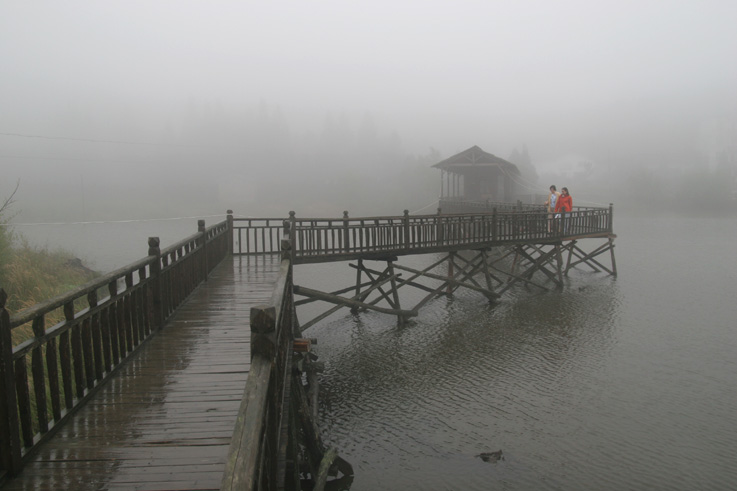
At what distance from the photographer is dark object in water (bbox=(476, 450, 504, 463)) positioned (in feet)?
25.8

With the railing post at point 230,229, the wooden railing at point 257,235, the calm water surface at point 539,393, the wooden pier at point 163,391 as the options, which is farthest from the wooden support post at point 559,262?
the wooden pier at point 163,391

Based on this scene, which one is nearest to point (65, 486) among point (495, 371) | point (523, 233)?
point (495, 371)

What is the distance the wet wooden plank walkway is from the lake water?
314 cm

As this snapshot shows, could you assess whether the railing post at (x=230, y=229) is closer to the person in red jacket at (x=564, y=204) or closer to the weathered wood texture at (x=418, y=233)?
the weathered wood texture at (x=418, y=233)

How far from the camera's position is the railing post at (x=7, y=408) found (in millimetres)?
3438

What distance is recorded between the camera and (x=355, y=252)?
14859 mm

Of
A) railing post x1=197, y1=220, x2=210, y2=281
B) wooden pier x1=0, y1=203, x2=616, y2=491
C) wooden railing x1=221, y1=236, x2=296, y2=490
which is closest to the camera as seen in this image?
wooden railing x1=221, y1=236, x2=296, y2=490

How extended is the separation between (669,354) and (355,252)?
848 centimetres

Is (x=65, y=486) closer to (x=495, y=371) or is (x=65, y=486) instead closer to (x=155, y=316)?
(x=155, y=316)

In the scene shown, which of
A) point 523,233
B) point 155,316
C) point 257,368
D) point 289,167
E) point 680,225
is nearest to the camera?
point 257,368

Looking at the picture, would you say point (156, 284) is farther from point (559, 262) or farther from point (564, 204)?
point (564, 204)

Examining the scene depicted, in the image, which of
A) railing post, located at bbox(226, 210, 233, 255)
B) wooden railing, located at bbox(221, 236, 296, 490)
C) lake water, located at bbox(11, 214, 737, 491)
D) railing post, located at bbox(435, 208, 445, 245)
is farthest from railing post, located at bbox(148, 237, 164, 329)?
railing post, located at bbox(435, 208, 445, 245)

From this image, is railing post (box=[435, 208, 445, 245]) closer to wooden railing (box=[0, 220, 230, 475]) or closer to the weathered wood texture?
the weathered wood texture

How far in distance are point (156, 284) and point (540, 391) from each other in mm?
7575
